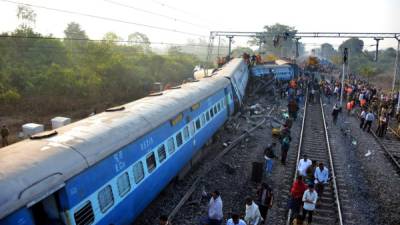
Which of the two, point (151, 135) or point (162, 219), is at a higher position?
point (151, 135)

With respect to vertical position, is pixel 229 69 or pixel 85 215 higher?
pixel 229 69

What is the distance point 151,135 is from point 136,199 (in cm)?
185

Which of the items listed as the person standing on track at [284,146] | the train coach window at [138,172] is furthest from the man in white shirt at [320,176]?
the train coach window at [138,172]

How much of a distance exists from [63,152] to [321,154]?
520 inches

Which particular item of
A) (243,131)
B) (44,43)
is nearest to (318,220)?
(243,131)

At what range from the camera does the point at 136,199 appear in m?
9.05

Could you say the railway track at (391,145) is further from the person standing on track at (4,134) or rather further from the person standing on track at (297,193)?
the person standing on track at (4,134)

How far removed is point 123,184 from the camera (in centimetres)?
846

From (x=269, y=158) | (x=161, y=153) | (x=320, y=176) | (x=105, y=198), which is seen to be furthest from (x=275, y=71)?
(x=105, y=198)

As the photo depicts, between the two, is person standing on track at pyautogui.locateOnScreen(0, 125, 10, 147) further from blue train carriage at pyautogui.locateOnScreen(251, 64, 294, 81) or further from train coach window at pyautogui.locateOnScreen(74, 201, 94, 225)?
blue train carriage at pyautogui.locateOnScreen(251, 64, 294, 81)

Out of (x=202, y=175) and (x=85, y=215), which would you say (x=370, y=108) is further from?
(x=85, y=215)

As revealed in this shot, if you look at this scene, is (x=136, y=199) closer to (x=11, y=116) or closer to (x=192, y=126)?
(x=192, y=126)

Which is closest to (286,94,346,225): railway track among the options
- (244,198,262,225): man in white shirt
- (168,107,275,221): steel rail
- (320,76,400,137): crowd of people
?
(320,76,400,137): crowd of people

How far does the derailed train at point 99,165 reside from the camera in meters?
5.79
